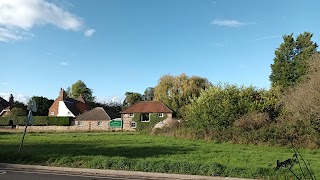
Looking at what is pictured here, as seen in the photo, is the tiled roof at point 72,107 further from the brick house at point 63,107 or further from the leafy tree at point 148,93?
the leafy tree at point 148,93

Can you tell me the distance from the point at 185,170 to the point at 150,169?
1.29 meters

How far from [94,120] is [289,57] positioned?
4003 cm

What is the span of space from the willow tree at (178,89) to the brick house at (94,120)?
11833 millimetres

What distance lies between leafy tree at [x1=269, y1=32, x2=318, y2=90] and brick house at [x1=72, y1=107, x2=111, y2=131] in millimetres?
33964

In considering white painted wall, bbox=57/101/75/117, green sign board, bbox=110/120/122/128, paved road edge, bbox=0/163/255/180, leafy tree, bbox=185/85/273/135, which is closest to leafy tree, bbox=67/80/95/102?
white painted wall, bbox=57/101/75/117

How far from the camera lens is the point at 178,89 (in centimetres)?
6825

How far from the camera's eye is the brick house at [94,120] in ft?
222

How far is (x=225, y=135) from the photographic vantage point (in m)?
28.9

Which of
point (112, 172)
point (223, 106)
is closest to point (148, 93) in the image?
point (223, 106)

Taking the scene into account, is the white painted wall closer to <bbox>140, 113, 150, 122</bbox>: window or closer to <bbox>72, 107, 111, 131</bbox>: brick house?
<bbox>72, 107, 111, 131</bbox>: brick house

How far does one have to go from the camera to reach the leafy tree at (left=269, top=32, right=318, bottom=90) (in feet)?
168

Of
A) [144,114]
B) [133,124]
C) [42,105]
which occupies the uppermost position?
[42,105]

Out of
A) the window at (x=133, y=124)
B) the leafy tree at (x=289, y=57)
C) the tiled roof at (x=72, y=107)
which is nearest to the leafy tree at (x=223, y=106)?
the leafy tree at (x=289, y=57)

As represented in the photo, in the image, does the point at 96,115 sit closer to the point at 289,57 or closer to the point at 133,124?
the point at 133,124
